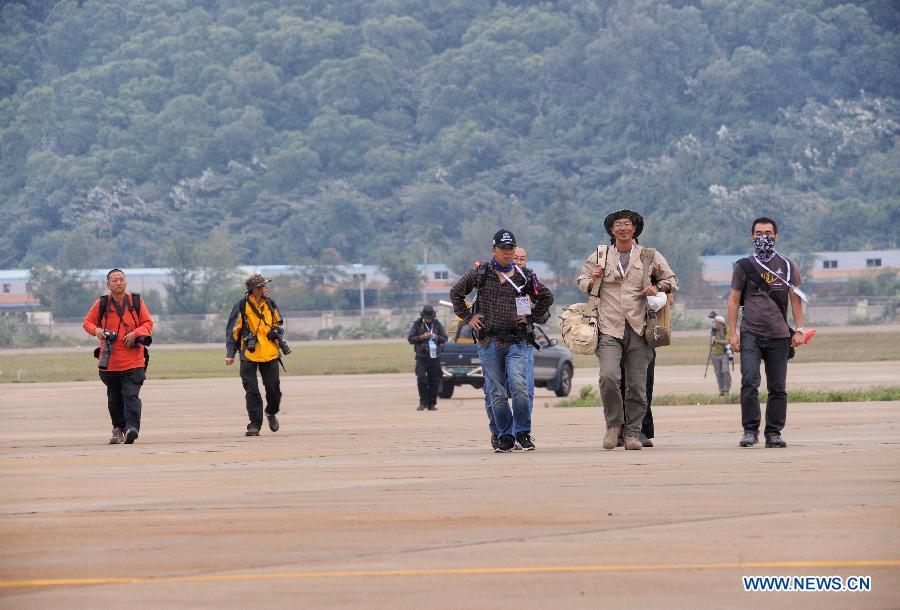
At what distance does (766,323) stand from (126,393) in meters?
6.60

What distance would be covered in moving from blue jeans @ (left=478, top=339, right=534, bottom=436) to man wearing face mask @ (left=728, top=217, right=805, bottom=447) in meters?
1.75

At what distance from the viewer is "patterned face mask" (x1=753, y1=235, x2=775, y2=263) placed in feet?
46.3

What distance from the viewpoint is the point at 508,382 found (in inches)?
570

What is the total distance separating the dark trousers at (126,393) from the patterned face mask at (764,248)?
21.0 feet

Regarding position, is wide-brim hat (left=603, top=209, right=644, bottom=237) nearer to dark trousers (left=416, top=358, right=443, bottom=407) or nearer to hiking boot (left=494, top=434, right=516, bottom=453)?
hiking boot (left=494, top=434, right=516, bottom=453)

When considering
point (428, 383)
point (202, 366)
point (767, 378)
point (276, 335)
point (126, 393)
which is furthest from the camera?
point (202, 366)

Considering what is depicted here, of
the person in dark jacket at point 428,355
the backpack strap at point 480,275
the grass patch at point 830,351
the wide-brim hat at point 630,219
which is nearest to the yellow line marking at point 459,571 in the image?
the wide-brim hat at point 630,219

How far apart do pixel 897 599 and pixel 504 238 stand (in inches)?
310

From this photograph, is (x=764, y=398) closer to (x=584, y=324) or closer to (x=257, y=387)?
(x=257, y=387)

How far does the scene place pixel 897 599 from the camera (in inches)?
270

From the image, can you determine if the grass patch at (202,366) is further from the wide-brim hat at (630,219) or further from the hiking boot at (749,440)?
the hiking boot at (749,440)

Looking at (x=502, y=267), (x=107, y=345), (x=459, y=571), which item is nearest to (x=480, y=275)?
(x=502, y=267)

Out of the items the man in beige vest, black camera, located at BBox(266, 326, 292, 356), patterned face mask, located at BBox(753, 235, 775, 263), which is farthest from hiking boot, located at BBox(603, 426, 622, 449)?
black camera, located at BBox(266, 326, 292, 356)

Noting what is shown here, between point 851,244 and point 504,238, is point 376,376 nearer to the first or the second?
point 504,238
